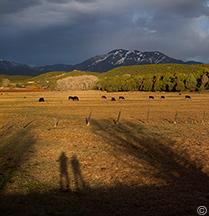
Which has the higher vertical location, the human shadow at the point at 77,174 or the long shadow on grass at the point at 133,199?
the long shadow on grass at the point at 133,199

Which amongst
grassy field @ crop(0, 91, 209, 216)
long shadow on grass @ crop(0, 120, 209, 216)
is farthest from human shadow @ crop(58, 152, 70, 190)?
long shadow on grass @ crop(0, 120, 209, 216)

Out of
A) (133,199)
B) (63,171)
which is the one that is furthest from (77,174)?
(133,199)

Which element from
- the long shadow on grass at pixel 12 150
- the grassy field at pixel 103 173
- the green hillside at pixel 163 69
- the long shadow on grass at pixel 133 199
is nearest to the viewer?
the long shadow on grass at pixel 133 199

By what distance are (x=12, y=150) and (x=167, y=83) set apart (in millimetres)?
75355

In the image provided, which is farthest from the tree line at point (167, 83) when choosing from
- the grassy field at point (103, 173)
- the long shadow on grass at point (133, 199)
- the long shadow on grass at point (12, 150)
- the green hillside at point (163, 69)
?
the long shadow on grass at point (133, 199)

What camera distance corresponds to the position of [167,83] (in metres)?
79.9

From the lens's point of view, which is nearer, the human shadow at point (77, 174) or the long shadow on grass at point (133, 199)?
the long shadow on grass at point (133, 199)

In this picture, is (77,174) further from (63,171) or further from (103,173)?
(103,173)

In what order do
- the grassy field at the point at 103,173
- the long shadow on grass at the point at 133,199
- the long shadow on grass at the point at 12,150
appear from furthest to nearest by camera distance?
1. the long shadow on grass at the point at 12,150
2. the grassy field at the point at 103,173
3. the long shadow on grass at the point at 133,199

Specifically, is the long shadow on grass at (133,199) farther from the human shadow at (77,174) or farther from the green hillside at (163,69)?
the green hillside at (163,69)

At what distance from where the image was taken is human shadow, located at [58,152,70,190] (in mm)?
6879

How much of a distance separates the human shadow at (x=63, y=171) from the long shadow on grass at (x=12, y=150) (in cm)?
146

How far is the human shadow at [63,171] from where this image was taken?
688cm

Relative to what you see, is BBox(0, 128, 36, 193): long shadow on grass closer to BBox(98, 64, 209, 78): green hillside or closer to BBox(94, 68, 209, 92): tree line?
BBox(94, 68, 209, 92): tree line
